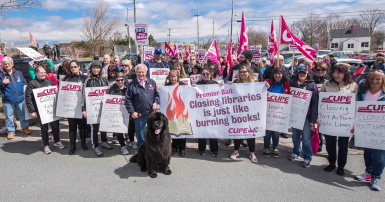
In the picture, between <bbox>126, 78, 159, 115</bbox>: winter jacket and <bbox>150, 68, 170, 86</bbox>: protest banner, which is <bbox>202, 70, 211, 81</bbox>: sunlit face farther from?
<bbox>150, 68, 170, 86</bbox>: protest banner

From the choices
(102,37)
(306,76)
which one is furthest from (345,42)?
(306,76)

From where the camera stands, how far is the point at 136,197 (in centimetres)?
333

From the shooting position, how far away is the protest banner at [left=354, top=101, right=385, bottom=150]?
3.49m

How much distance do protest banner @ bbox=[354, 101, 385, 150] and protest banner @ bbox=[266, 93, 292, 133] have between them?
1.05 meters

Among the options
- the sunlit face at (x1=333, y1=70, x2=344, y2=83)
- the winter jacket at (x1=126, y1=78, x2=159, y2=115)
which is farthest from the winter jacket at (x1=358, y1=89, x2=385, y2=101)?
the winter jacket at (x1=126, y1=78, x2=159, y2=115)

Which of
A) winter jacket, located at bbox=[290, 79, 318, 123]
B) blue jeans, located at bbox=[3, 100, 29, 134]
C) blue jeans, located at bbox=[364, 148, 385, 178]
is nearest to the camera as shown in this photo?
blue jeans, located at bbox=[364, 148, 385, 178]

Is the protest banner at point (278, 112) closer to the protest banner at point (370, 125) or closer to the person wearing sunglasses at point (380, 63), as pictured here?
the protest banner at point (370, 125)

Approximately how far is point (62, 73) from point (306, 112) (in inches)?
254

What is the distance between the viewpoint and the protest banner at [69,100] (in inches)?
192

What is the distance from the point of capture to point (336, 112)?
3.88m

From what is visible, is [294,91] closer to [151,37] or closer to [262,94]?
[262,94]

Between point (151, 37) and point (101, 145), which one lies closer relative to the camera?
point (101, 145)

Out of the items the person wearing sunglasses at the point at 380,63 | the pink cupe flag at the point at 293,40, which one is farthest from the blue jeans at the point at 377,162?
the person wearing sunglasses at the point at 380,63

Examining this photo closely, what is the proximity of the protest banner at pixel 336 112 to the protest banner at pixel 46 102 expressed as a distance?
5.31 meters
